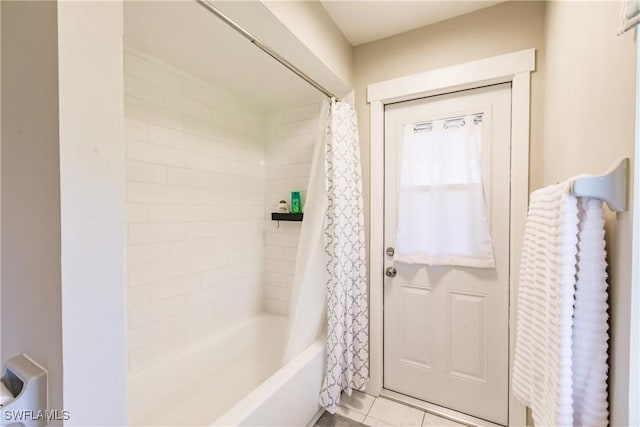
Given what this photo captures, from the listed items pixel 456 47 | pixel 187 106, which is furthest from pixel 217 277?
pixel 456 47

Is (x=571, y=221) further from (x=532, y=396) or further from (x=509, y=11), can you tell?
(x=509, y=11)

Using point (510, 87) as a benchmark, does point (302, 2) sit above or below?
above

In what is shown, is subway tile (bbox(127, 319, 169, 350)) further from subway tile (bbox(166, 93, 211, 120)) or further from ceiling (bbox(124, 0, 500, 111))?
ceiling (bbox(124, 0, 500, 111))

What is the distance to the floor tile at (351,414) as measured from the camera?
65.0 inches

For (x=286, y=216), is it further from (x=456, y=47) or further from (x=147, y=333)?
(x=456, y=47)

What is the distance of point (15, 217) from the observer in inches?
22.2

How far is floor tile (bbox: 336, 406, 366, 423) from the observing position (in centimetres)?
165

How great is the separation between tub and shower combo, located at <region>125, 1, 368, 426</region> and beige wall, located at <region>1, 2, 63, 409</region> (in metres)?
0.80

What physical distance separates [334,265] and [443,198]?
0.80m

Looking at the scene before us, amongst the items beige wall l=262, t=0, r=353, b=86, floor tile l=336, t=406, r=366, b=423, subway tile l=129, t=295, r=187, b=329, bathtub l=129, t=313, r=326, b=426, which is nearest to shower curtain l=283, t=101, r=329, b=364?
bathtub l=129, t=313, r=326, b=426

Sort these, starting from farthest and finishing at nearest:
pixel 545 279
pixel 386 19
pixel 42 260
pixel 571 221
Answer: pixel 386 19 → pixel 545 279 → pixel 571 221 → pixel 42 260

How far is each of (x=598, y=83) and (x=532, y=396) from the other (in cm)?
94

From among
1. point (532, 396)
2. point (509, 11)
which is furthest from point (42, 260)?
point (509, 11)

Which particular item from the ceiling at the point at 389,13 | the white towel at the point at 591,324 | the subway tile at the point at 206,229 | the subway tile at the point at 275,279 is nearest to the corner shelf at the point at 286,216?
the subway tile at the point at 206,229
